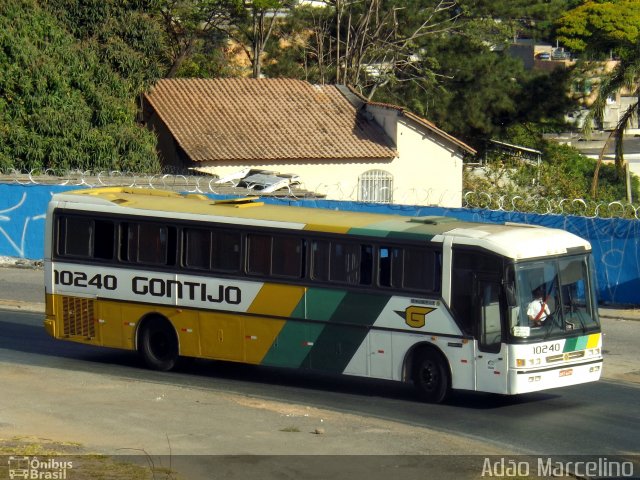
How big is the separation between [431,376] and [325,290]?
1.94 m

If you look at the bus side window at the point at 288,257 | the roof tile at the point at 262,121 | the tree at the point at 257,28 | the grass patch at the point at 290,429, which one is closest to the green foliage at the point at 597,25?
the tree at the point at 257,28

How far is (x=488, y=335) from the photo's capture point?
14.7m

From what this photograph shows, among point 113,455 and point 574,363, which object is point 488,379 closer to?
point 574,363

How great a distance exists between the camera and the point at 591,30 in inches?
2386

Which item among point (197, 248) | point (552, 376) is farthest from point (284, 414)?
point (197, 248)

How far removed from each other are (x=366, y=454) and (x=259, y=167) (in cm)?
3177

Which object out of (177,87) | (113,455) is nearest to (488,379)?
(113,455)

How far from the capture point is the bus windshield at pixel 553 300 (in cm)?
1463

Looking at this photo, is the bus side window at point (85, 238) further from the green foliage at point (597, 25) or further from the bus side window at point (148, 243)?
the green foliage at point (597, 25)

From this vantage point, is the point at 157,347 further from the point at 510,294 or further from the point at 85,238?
the point at 510,294

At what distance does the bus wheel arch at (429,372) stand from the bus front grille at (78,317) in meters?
5.31

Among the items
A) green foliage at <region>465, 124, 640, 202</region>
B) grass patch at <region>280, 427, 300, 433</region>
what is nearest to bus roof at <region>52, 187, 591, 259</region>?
grass patch at <region>280, 427, 300, 433</region>

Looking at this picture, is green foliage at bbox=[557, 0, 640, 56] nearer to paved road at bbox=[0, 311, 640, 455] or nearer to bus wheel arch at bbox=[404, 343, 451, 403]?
paved road at bbox=[0, 311, 640, 455]

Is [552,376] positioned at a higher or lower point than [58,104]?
lower
